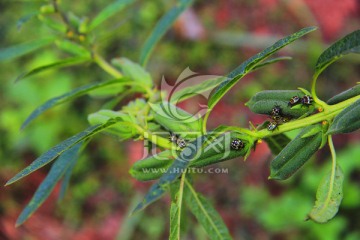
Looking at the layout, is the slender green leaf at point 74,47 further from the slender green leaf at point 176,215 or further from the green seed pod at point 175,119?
the slender green leaf at point 176,215

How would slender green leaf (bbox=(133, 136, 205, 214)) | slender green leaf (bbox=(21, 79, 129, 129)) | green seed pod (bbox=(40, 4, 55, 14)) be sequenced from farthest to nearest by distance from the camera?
green seed pod (bbox=(40, 4, 55, 14)), slender green leaf (bbox=(21, 79, 129, 129)), slender green leaf (bbox=(133, 136, 205, 214))

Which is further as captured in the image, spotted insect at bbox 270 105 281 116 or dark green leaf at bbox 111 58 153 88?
dark green leaf at bbox 111 58 153 88

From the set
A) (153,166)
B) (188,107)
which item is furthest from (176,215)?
(188,107)

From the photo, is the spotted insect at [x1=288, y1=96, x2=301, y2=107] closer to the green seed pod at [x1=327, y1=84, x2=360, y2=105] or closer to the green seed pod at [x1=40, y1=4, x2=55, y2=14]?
the green seed pod at [x1=327, y1=84, x2=360, y2=105]

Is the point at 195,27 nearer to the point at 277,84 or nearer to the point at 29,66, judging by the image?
the point at 277,84

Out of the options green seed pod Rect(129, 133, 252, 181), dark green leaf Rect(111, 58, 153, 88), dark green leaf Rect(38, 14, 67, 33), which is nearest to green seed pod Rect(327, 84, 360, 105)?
green seed pod Rect(129, 133, 252, 181)

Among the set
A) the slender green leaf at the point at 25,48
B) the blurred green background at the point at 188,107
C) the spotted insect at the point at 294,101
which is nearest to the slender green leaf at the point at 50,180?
the slender green leaf at the point at 25,48
